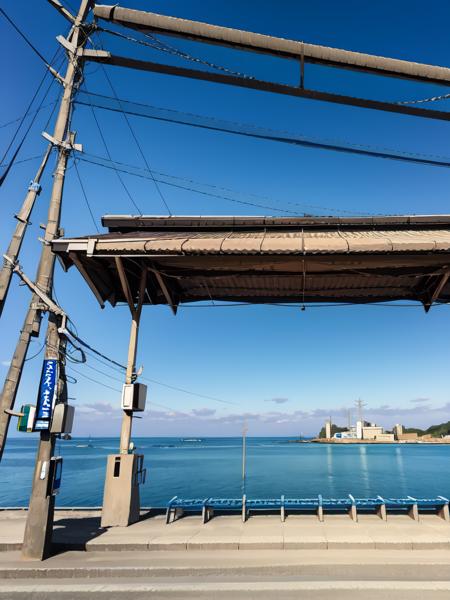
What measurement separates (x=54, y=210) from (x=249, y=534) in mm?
10805

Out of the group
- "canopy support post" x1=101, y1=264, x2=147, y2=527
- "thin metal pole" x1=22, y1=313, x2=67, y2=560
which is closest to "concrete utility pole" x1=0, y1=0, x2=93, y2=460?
"thin metal pole" x1=22, y1=313, x2=67, y2=560

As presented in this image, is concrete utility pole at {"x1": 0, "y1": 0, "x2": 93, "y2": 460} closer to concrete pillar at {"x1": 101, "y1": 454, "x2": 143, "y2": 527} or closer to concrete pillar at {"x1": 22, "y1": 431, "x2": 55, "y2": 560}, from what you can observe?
concrete pillar at {"x1": 22, "y1": 431, "x2": 55, "y2": 560}

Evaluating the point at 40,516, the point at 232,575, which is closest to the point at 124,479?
the point at 40,516

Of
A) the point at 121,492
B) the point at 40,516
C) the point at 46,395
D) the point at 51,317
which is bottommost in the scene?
the point at 40,516

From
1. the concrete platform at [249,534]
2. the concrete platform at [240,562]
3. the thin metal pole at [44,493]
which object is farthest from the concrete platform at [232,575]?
the thin metal pole at [44,493]

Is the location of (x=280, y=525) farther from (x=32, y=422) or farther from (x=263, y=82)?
(x=263, y=82)

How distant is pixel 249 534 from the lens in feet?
33.3

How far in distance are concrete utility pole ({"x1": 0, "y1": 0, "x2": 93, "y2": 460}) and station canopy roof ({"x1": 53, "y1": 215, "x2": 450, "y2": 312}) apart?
2.52ft

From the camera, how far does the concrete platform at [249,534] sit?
9.35m

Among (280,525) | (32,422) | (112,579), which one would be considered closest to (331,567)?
(280,525)

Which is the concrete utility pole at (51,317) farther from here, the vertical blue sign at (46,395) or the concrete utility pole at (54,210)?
the vertical blue sign at (46,395)

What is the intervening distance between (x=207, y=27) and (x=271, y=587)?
9.93 m

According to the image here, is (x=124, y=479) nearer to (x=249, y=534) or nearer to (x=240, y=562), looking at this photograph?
(x=249, y=534)

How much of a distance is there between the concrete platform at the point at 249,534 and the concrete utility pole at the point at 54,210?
350cm
